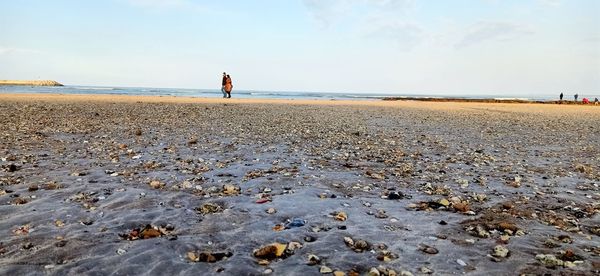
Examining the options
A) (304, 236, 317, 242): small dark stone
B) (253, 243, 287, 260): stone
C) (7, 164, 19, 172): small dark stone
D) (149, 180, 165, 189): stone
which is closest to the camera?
(253, 243, 287, 260): stone

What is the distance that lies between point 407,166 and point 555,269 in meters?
5.51

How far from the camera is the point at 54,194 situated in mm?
6418

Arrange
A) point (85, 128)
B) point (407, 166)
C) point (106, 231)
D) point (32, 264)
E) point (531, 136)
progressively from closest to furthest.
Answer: point (32, 264), point (106, 231), point (407, 166), point (85, 128), point (531, 136)

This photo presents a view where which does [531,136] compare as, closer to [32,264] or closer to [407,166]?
[407,166]

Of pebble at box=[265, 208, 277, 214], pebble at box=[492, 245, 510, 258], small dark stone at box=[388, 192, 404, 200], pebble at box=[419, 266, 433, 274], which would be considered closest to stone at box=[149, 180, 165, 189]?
pebble at box=[265, 208, 277, 214]

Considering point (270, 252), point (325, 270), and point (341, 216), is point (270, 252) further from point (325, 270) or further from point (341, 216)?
point (341, 216)

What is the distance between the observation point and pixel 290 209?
6.01 metres

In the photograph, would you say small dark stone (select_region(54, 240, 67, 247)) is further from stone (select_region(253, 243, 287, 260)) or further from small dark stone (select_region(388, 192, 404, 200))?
small dark stone (select_region(388, 192, 404, 200))

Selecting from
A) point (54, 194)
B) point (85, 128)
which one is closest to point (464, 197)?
point (54, 194)

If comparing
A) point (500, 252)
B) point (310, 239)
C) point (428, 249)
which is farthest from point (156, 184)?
point (500, 252)

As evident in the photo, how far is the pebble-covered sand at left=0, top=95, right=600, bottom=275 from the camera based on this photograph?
13.8 ft

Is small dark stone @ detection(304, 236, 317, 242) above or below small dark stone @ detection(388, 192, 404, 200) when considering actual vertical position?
below

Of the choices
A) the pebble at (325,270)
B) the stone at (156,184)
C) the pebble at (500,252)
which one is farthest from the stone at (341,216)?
the stone at (156,184)

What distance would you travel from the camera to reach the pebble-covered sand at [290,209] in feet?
13.8
